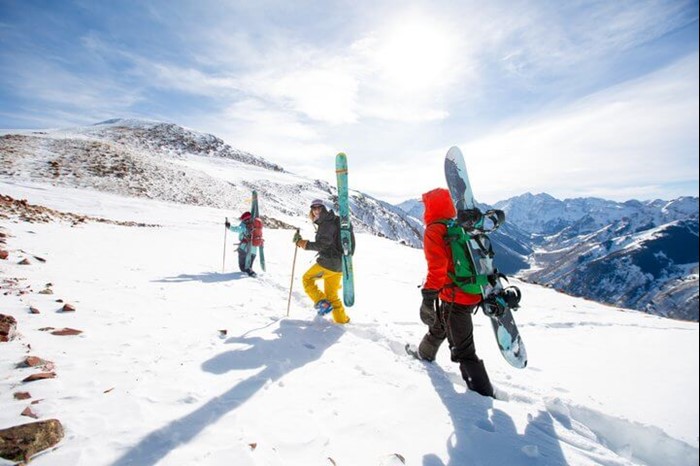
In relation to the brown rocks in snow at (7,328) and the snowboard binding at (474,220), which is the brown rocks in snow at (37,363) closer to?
the brown rocks in snow at (7,328)

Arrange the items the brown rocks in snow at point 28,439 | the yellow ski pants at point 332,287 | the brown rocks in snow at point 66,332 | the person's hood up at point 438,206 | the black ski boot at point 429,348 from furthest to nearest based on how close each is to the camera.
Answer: the yellow ski pants at point 332,287 < the black ski boot at point 429,348 < the person's hood up at point 438,206 < the brown rocks in snow at point 66,332 < the brown rocks in snow at point 28,439

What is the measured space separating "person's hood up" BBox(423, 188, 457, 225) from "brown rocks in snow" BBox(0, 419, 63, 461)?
499 cm

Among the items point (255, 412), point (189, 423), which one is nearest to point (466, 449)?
point (255, 412)

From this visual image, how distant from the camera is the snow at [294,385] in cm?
335

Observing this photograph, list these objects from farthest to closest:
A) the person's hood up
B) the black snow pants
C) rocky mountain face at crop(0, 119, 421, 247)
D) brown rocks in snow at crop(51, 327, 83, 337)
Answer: rocky mountain face at crop(0, 119, 421, 247) < the person's hood up < the black snow pants < brown rocks in snow at crop(51, 327, 83, 337)

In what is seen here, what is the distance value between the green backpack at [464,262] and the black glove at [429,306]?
19.6 inches

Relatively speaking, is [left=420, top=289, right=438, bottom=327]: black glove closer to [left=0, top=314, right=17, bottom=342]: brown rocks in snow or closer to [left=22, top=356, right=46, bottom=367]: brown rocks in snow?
[left=22, top=356, right=46, bottom=367]: brown rocks in snow

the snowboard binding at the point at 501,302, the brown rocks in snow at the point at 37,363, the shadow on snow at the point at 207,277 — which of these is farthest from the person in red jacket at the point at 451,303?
the shadow on snow at the point at 207,277

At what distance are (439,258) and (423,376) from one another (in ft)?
6.17

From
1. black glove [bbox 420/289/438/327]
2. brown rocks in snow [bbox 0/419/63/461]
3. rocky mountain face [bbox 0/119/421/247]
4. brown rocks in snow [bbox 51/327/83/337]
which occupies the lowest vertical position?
brown rocks in snow [bbox 0/419/63/461]

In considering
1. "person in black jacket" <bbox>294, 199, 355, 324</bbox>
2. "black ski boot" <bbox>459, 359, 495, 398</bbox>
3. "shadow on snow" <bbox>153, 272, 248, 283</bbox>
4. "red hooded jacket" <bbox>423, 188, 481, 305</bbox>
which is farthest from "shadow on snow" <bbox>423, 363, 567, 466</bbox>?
"shadow on snow" <bbox>153, 272, 248, 283</bbox>

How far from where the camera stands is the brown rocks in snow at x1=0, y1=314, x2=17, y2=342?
4492mm

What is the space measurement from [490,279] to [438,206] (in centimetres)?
142

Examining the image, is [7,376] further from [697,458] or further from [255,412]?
[697,458]
